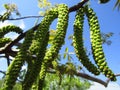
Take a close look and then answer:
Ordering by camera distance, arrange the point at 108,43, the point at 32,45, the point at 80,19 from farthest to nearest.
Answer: the point at 108,43
the point at 80,19
the point at 32,45

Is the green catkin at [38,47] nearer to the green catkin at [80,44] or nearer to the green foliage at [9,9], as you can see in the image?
the green catkin at [80,44]

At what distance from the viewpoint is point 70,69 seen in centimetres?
523

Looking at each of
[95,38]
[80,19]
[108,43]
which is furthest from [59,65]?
[95,38]

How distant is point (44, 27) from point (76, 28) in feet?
0.93

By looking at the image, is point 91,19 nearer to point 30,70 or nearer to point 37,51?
point 37,51

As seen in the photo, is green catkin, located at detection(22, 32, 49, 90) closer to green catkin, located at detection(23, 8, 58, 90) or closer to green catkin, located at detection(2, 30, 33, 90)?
green catkin, located at detection(23, 8, 58, 90)

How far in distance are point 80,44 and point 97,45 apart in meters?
0.28

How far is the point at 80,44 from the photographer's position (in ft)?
8.83

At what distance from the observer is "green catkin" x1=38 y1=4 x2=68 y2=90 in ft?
7.70

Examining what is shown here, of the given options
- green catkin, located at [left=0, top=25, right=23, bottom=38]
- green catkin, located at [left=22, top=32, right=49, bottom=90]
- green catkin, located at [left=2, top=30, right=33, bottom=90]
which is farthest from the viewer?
green catkin, located at [left=0, top=25, right=23, bottom=38]

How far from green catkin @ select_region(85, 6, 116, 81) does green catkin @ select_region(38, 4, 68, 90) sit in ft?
0.69

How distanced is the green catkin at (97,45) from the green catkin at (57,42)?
0.69ft

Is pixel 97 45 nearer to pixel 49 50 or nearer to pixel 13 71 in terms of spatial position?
pixel 49 50

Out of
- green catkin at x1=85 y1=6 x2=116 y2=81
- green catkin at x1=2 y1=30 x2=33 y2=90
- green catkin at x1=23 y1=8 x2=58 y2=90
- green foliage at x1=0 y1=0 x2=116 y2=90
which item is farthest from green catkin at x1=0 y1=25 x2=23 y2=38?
green catkin at x1=2 y1=30 x2=33 y2=90
